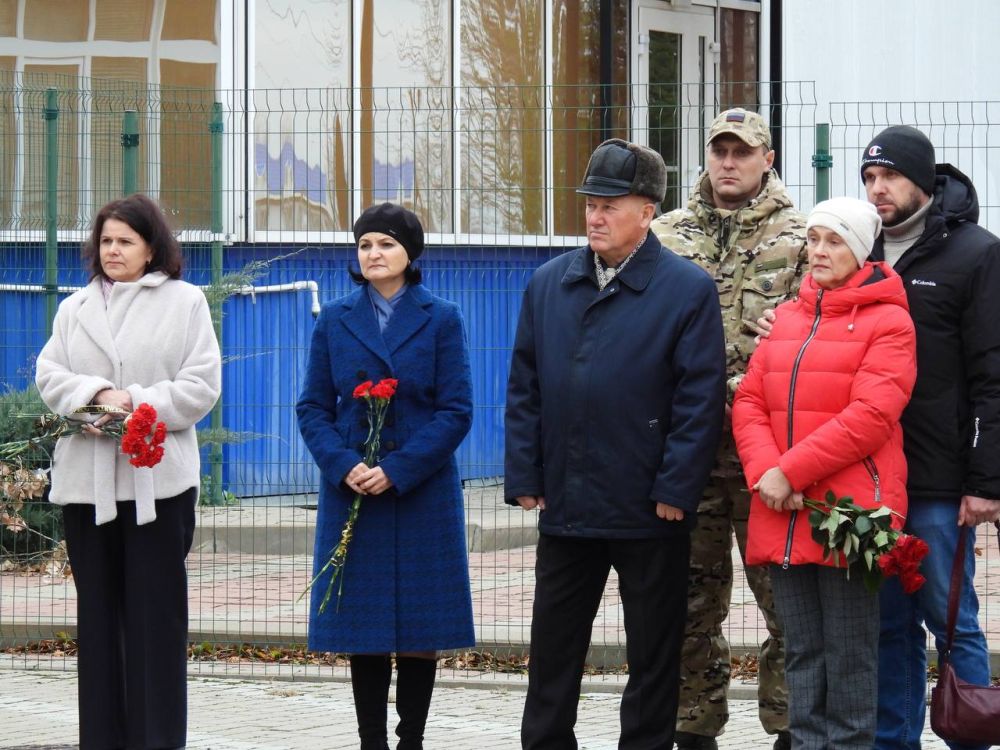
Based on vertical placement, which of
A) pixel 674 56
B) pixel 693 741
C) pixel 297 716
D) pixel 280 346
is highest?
pixel 674 56

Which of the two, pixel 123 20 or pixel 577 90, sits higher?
pixel 123 20

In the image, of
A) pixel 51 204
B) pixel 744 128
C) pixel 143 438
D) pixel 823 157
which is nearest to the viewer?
pixel 143 438

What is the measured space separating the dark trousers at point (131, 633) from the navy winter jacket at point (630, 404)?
1309 millimetres

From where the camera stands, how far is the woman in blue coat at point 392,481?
5.84 m

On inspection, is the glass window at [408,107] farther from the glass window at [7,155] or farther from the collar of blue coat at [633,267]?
the collar of blue coat at [633,267]

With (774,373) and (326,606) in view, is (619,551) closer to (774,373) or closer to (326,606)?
(774,373)

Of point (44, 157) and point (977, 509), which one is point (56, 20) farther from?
point (977, 509)

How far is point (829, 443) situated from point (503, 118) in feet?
25.7

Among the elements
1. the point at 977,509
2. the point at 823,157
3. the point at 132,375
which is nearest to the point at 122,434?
the point at 132,375

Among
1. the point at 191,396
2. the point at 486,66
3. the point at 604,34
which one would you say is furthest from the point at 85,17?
the point at 191,396

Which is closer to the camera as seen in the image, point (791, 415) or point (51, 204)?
point (791, 415)

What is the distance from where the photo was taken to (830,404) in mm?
5184

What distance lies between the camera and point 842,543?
5074 millimetres

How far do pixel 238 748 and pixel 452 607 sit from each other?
1141 mm
